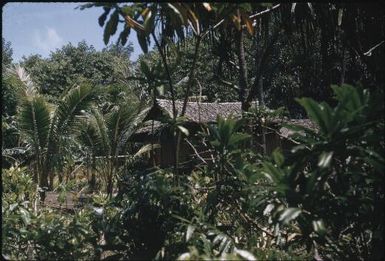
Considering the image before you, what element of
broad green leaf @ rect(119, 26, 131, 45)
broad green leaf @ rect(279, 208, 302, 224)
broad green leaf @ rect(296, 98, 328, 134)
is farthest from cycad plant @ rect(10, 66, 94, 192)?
broad green leaf @ rect(279, 208, 302, 224)

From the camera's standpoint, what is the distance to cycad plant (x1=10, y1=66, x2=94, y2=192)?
27.0ft

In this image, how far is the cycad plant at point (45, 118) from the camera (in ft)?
27.0

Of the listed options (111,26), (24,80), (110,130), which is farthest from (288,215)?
(110,130)

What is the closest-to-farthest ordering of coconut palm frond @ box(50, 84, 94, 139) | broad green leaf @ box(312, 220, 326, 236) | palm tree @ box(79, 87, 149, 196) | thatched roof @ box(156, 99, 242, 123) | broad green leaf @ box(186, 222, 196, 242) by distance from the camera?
broad green leaf @ box(312, 220, 326, 236) < broad green leaf @ box(186, 222, 196, 242) < coconut palm frond @ box(50, 84, 94, 139) < palm tree @ box(79, 87, 149, 196) < thatched roof @ box(156, 99, 242, 123)

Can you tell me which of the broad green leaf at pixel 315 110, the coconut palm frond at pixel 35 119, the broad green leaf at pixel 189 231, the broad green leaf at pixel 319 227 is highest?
the coconut palm frond at pixel 35 119

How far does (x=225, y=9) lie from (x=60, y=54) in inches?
981

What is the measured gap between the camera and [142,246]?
301 centimetres

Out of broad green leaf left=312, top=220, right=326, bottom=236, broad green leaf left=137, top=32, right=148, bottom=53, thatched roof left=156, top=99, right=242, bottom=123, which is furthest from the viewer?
thatched roof left=156, top=99, right=242, bottom=123

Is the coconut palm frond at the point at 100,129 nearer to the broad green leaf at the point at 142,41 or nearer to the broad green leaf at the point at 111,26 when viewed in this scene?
the broad green leaf at the point at 142,41

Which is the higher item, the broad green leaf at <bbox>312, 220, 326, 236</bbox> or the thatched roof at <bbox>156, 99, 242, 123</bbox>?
the thatched roof at <bbox>156, 99, 242, 123</bbox>

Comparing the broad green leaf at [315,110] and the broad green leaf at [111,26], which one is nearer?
the broad green leaf at [315,110]

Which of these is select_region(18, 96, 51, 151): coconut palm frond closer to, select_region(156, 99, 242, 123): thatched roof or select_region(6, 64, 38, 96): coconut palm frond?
select_region(6, 64, 38, 96): coconut palm frond

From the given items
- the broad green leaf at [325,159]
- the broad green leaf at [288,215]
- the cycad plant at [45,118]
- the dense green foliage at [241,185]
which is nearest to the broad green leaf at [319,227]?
the dense green foliage at [241,185]

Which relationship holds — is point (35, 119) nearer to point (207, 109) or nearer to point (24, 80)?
point (24, 80)
